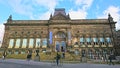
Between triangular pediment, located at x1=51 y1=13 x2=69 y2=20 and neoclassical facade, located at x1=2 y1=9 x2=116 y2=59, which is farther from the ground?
triangular pediment, located at x1=51 y1=13 x2=69 y2=20

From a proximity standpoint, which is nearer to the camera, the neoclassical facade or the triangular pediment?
the neoclassical facade

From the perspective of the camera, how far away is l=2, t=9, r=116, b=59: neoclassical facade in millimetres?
56844

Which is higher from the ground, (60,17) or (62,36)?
(60,17)

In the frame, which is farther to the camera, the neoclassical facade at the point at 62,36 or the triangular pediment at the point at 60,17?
the triangular pediment at the point at 60,17

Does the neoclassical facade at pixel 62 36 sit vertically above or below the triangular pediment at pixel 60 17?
below

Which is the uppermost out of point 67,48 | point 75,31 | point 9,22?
point 9,22

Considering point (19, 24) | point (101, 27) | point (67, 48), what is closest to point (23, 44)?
point (19, 24)

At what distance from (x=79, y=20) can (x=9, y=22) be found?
26594mm

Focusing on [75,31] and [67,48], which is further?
[75,31]

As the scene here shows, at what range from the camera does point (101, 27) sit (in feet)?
193

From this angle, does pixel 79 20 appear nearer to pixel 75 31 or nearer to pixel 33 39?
pixel 75 31

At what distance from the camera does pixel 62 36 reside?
59.3 metres

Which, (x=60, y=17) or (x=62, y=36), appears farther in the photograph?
(x=60, y=17)

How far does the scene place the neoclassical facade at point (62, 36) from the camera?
186 ft
